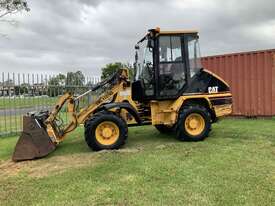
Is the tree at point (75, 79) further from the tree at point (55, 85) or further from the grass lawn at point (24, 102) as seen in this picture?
the grass lawn at point (24, 102)

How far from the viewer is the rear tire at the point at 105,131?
9562 mm

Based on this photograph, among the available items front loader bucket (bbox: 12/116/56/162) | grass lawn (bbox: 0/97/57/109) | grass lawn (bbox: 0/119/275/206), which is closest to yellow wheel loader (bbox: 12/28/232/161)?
front loader bucket (bbox: 12/116/56/162)

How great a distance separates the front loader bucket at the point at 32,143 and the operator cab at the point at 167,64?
2426 millimetres

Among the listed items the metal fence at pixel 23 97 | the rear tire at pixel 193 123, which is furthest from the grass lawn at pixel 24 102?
the rear tire at pixel 193 123

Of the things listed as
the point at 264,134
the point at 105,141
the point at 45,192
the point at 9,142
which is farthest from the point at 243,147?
the point at 9,142

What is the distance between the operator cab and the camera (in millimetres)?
10344

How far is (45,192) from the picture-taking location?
21.8 ft

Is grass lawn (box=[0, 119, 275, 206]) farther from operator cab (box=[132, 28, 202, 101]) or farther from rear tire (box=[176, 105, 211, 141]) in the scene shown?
operator cab (box=[132, 28, 202, 101])

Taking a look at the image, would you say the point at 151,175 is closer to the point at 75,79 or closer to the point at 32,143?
the point at 32,143

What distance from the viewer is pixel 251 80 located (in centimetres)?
1595

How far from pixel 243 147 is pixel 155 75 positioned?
2571 mm

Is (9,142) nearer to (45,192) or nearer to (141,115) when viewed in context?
(141,115)

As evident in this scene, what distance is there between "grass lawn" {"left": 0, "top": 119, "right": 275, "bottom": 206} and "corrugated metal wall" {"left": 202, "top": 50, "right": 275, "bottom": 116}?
5095 millimetres

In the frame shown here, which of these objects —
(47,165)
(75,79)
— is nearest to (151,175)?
(47,165)
